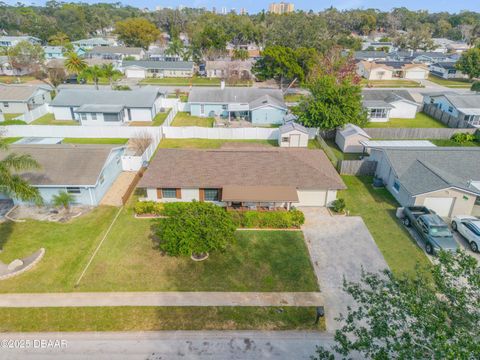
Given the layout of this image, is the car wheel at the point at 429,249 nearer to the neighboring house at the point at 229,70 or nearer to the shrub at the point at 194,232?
the shrub at the point at 194,232

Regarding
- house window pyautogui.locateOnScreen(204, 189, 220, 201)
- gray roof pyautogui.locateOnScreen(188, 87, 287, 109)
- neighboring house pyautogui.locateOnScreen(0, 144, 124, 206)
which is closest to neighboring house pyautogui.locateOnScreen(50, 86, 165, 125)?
gray roof pyautogui.locateOnScreen(188, 87, 287, 109)

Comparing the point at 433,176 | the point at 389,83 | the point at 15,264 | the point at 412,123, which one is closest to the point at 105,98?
the point at 15,264

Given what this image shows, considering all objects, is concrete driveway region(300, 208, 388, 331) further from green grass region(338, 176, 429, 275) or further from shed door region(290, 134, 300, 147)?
shed door region(290, 134, 300, 147)

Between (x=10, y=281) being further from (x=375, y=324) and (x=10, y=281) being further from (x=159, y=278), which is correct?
(x=375, y=324)

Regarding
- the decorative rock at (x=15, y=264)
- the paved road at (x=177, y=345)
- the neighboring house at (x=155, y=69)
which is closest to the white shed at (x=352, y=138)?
the paved road at (x=177, y=345)

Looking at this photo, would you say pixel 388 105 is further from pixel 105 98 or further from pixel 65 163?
pixel 65 163

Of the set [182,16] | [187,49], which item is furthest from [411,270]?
[182,16]
